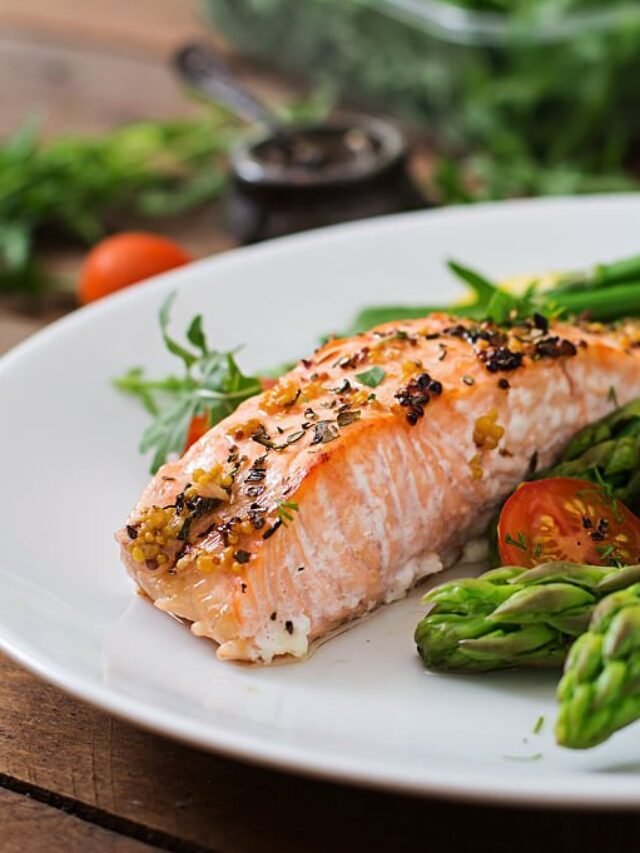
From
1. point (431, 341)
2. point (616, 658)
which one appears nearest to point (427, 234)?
point (431, 341)

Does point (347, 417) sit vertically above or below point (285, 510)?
above

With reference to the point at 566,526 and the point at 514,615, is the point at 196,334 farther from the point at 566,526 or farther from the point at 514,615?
the point at 514,615

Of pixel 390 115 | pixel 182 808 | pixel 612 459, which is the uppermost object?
pixel 612 459

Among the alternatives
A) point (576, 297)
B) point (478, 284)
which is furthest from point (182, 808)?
point (576, 297)

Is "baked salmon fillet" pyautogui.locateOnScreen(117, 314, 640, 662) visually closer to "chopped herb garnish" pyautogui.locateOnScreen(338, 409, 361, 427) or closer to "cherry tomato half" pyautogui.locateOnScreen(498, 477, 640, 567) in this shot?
"chopped herb garnish" pyautogui.locateOnScreen(338, 409, 361, 427)

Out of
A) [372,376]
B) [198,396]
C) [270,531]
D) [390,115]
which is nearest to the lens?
[270,531]

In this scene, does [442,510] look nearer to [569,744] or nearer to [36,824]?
[569,744]

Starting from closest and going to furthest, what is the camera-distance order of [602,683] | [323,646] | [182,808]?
[602,683], [182,808], [323,646]

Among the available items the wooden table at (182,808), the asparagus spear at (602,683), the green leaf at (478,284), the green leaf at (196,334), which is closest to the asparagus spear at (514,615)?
the asparagus spear at (602,683)
